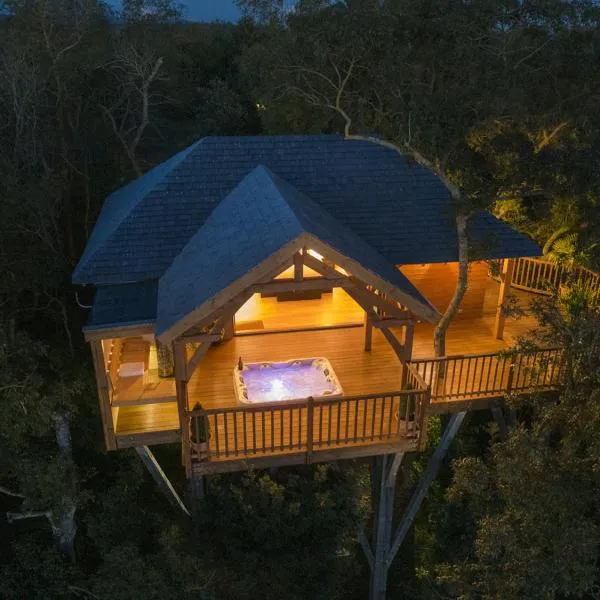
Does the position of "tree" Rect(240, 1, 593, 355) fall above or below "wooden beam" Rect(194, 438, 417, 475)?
above

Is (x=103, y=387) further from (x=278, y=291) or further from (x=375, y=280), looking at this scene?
(x=375, y=280)

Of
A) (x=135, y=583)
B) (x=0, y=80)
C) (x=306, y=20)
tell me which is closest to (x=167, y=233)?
(x=306, y=20)

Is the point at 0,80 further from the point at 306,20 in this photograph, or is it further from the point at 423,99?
the point at 423,99

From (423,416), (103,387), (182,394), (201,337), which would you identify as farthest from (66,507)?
(423,416)

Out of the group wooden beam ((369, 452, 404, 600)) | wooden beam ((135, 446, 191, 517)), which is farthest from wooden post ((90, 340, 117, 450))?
wooden beam ((369, 452, 404, 600))

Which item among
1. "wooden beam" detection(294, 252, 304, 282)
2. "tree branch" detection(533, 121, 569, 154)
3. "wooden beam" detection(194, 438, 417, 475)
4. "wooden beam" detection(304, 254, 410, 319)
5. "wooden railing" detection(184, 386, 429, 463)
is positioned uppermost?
"tree branch" detection(533, 121, 569, 154)

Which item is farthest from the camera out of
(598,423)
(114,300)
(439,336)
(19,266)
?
(19,266)

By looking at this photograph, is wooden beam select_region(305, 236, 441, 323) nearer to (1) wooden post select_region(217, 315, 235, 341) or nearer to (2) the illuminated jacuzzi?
(2) the illuminated jacuzzi

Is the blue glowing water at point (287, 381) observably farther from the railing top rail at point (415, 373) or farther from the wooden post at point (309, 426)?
the railing top rail at point (415, 373)
